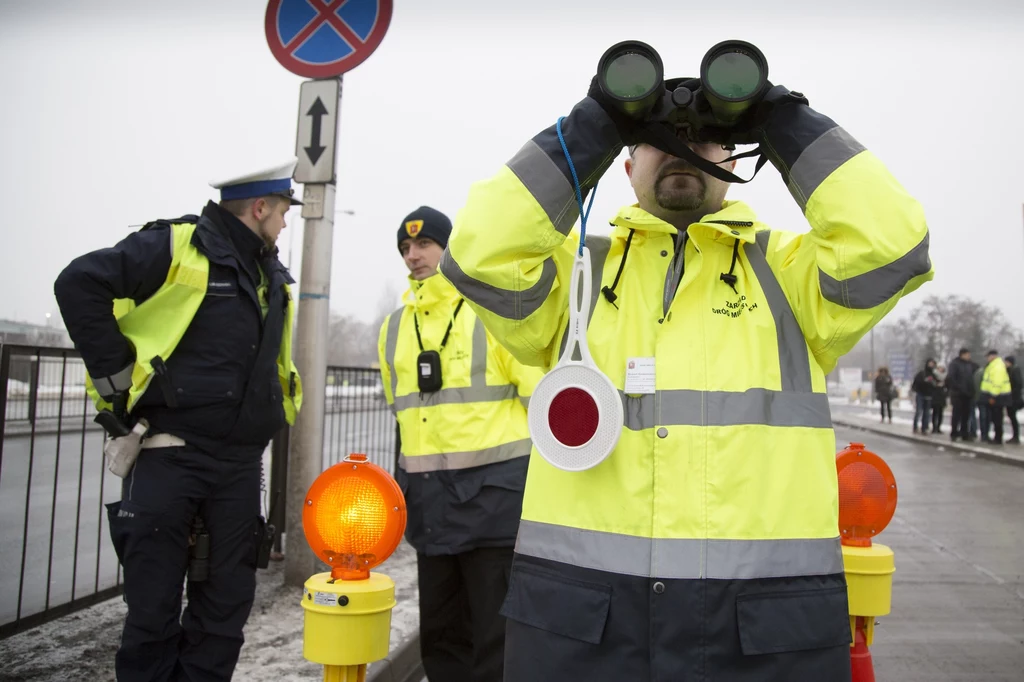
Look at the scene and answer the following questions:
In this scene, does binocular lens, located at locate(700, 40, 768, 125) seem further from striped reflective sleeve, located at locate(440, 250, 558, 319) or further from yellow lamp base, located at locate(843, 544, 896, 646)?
yellow lamp base, located at locate(843, 544, 896, 646)

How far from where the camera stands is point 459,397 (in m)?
3.38

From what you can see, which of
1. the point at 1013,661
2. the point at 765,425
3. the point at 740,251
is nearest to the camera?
the point at 765,425

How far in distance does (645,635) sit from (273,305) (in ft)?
7.35

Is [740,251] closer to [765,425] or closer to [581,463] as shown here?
[765,425]

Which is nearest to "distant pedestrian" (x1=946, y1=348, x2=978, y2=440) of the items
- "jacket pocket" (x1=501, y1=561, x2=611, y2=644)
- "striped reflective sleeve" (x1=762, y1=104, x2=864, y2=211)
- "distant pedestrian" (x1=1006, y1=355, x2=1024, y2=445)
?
"distant pedestrian" (x1=1006, y1=355, x2=1024, y2=445)

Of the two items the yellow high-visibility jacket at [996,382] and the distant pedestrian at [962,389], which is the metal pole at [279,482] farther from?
the yellow high-visibility jacket at [996,382]

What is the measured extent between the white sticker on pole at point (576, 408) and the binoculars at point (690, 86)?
354 mm

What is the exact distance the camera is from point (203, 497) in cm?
293

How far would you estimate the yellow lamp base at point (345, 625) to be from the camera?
1.88 metres

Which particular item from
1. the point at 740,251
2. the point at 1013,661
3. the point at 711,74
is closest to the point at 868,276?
the point at 740,251

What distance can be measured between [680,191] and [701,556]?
85 cm

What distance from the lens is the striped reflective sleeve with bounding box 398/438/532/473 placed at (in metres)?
3.30

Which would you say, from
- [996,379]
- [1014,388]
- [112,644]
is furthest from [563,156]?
[1014,388]

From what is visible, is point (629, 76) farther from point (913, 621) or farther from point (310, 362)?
point (913, 621)
